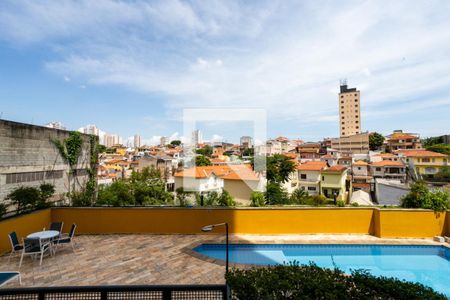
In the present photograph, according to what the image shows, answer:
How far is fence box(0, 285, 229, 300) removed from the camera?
2.16 metres

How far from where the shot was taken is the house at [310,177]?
31625 mm

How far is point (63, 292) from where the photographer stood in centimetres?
218

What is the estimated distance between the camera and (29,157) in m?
10.0

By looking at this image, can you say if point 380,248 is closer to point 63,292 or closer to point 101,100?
point 63,292

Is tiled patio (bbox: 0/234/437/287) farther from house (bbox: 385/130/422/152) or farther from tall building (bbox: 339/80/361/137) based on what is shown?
tall building (bbox: 339/80/361/137)

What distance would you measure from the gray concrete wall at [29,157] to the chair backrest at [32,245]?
15.6ft

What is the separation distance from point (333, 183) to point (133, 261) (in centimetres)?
2943

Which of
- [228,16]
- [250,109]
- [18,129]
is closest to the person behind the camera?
[228,16]

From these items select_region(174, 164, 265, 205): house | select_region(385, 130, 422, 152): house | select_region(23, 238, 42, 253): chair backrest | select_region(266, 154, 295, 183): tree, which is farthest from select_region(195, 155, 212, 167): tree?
select_region(385, 130, 422, 152): house

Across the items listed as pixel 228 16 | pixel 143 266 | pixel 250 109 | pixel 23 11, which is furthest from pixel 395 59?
pixel 23 11

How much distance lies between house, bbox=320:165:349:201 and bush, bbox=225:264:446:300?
2964 centimetres

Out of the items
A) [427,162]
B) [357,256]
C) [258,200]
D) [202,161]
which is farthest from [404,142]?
[258,200]

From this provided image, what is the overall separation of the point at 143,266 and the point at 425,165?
55.1 m

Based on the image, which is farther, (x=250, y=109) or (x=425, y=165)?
(x=425, y=165)
